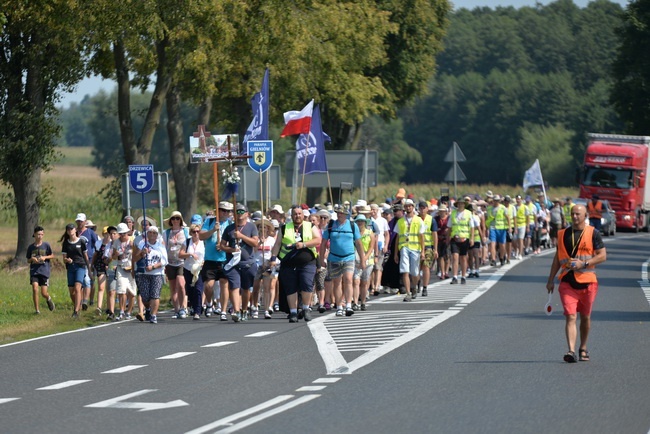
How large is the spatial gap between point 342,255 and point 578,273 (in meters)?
6.75

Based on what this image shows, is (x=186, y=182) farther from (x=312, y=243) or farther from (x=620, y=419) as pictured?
(x=620, y=419)

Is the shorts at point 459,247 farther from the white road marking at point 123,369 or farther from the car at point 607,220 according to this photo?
the car at point 607,220

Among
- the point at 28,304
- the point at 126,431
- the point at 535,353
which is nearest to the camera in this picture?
the point at 126,431

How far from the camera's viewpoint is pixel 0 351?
58.3ft

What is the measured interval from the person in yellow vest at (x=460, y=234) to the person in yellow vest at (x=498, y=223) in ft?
18.3

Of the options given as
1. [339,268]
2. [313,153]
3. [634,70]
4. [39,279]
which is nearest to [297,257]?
[339,268]

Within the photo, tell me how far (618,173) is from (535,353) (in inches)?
1709

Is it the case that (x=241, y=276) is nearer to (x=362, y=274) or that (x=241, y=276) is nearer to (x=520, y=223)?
(x=362, y=274)

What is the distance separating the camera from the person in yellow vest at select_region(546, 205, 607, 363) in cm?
1516

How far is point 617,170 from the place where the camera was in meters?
58.3

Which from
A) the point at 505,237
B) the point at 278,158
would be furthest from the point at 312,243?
the point at 278,158

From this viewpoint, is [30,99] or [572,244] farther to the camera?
[30,99]

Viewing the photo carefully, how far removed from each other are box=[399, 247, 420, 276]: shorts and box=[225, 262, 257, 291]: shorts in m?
3.81

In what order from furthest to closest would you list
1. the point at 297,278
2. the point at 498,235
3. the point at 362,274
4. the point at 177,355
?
the point at 498,235
the point at 362,274
the point at 297,278
the point at 177,355
